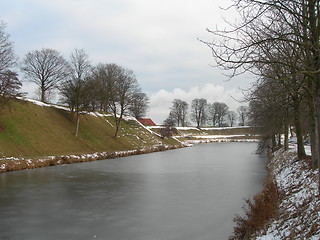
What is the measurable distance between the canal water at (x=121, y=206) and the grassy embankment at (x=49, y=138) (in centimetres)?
600

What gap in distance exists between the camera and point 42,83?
47688mm

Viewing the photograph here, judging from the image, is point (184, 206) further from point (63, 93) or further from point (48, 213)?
point (63, 93)

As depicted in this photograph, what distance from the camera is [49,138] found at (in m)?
31.6

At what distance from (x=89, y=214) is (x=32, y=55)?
4378 centimetres

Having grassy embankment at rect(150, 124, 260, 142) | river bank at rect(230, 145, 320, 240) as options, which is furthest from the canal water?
grassy embankment at rect(150, 124, 260, 142)

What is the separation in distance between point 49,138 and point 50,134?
1.20 m

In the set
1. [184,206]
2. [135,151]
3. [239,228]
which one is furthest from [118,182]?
[135,151]

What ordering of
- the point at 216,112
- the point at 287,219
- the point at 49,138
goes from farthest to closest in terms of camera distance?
the point at 216,112 → the point at 49,138 → the point at 287,219

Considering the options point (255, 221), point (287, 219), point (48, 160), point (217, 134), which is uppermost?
point (217, 134)

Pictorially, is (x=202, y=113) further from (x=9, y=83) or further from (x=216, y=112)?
(x=9, y=83)

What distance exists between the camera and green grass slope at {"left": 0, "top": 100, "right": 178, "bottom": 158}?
89.1 feet

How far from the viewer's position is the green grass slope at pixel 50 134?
2717 centimetres

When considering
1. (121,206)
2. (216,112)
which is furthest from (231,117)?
(121,206)

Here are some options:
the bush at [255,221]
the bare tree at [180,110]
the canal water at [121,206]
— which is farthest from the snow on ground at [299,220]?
the bare tree at [180,110]
